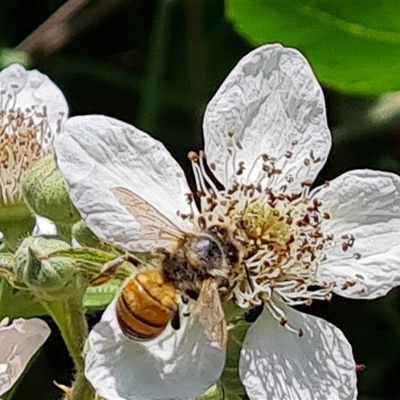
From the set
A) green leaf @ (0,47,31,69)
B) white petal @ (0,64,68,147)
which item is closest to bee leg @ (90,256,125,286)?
white petal @ (0,64,68,147)

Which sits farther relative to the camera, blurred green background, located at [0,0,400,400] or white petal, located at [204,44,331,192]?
blurred green background, located at [0,0,400,400]

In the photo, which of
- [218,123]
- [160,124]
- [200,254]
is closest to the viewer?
[200,254]

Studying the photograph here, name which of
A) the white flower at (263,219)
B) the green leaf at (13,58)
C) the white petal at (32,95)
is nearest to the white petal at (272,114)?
the white flower at (263,219)

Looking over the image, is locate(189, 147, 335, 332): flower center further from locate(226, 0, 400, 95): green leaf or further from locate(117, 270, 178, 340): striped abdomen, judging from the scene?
locate(226, 0, 400, 95): green leaf

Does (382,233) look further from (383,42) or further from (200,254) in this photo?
(383,42)

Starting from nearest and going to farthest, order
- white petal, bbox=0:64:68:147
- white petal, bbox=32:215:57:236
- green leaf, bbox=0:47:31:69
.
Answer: white petal, bbox=32:215:57:236
white petal, bbox=0:64:68:147
green leaf, bbox=0:47:31:69

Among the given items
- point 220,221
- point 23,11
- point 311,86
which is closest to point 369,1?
point 311,86
